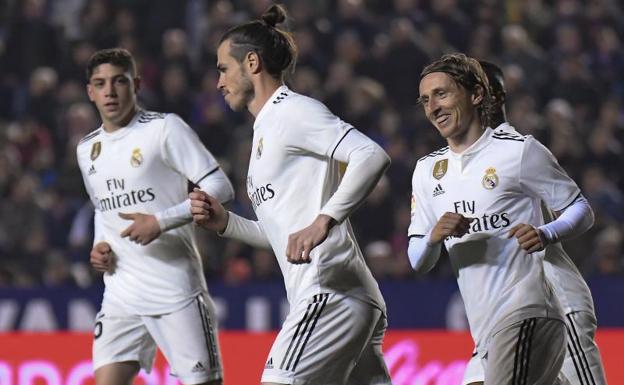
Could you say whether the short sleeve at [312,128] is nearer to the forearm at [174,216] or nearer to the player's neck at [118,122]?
the forearm at [174,216]

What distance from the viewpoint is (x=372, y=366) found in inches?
193

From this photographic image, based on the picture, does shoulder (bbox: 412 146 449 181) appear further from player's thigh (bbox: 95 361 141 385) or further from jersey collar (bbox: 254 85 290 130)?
player's thigh (bbox: 95 361 141 385)

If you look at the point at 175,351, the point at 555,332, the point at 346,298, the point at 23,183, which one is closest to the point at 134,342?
the point at 175,351

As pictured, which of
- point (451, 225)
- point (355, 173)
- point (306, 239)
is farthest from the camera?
point (451, 225)

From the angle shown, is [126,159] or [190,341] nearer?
[190,341]

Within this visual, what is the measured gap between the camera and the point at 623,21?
13.4 meters

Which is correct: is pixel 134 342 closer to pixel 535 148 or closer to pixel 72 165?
pixel 535 148

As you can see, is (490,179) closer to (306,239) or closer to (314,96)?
(306,239)

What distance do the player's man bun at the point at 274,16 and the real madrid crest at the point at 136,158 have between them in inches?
49.0

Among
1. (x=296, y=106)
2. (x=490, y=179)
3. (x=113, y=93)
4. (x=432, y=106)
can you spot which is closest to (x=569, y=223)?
(x=490, y=179)

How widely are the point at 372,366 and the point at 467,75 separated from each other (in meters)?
1.17

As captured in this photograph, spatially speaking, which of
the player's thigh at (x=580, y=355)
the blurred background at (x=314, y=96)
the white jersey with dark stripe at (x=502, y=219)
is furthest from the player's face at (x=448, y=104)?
the blurred background at (x=314, y=96)

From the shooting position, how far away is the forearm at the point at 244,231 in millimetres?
5309

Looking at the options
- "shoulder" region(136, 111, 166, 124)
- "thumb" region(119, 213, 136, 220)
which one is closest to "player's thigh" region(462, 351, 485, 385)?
"thumb" region(119, 213, 136, 220)
